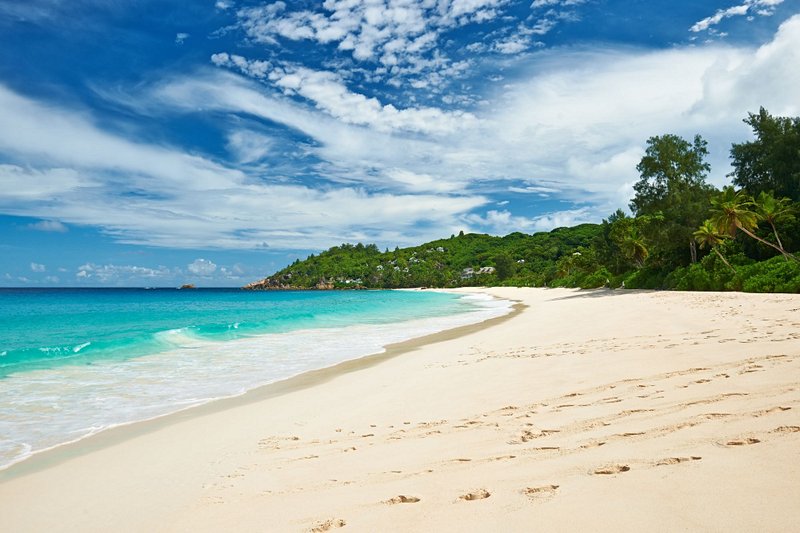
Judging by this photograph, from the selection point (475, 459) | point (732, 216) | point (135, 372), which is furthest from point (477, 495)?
point (732, 216)

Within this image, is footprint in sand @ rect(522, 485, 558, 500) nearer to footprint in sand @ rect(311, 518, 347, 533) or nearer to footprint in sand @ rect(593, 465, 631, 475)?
footprint in sand @ rect(593, 465, 631, 475)

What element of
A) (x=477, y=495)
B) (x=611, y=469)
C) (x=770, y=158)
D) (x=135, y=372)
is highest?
(x=770, y=158)

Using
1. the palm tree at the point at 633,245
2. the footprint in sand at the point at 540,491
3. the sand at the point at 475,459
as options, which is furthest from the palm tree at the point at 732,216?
the footprint in sand at the point at 540,491

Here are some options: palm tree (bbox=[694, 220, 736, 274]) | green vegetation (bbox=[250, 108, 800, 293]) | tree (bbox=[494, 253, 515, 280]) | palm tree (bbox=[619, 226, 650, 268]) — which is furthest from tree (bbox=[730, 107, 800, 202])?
tree (bbox=[494, 253, 515, 280])

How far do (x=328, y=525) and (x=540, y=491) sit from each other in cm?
156

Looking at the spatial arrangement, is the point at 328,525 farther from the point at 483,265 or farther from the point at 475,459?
the point at 483,265

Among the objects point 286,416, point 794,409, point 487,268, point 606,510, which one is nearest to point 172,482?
point 286,416

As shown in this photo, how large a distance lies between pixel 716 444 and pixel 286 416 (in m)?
5.81

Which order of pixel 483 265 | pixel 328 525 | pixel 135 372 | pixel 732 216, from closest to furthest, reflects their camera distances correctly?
pixel 328 525
pixel 135 372
pixel 732 216
pixel 483 265

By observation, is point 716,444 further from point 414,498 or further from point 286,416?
point 286,416

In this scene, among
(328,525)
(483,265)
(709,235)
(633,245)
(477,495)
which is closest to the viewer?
(328,525)

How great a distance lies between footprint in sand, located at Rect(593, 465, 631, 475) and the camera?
3.50 metres

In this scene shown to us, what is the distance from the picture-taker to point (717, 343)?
9438mm

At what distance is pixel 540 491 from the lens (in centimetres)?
334
